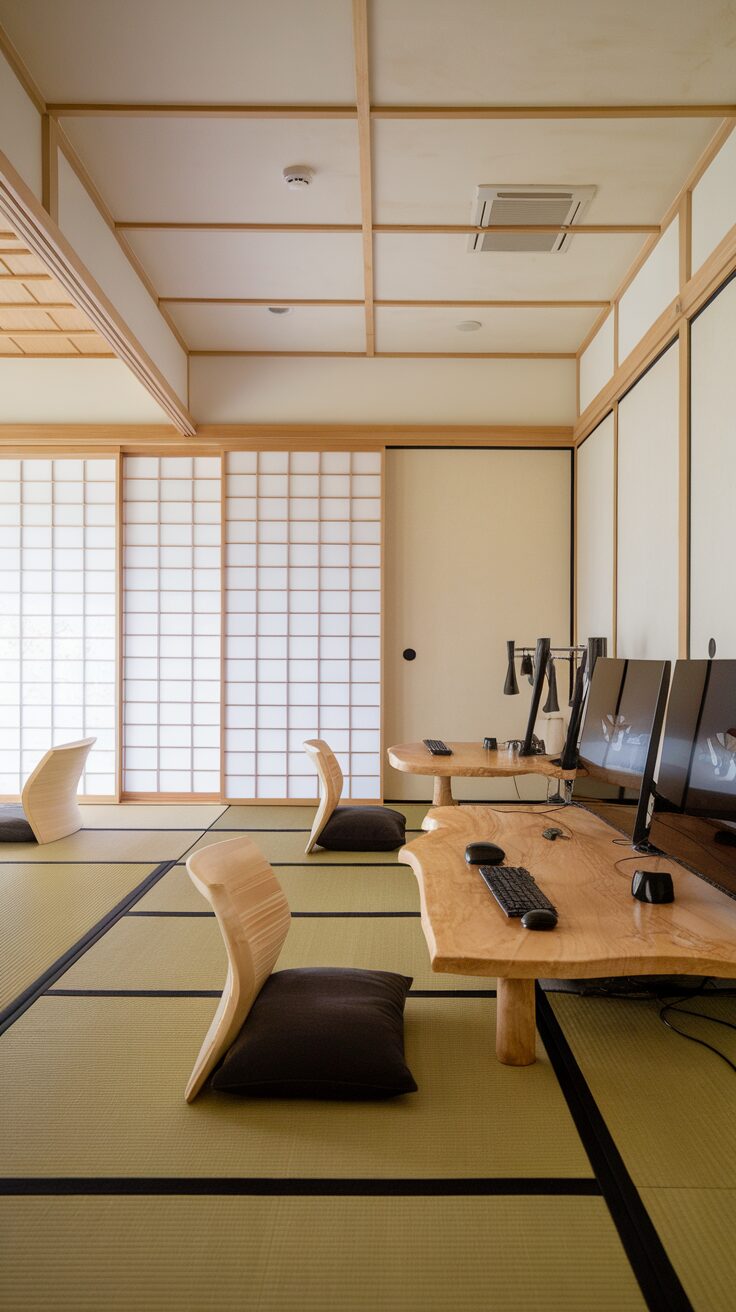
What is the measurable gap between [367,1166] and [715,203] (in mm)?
3403

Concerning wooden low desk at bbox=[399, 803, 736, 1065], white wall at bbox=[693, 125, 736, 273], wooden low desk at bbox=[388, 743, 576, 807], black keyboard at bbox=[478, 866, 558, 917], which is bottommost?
wooden low desk at bbox=[388, 743, 576, 807]

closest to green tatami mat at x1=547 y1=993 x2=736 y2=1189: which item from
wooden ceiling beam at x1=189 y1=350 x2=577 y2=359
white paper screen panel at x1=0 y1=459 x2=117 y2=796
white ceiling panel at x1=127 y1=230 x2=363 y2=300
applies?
white ceiling panel at x1=127 y1=230 x2=363 y2=300

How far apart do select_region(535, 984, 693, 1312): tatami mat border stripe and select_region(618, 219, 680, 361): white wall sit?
3084mm

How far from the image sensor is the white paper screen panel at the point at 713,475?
2.77 meters

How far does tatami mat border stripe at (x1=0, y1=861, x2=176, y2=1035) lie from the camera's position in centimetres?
233

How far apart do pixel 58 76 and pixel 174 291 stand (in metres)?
1.76

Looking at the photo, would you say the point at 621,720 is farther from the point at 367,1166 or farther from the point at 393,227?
the point at 393,227

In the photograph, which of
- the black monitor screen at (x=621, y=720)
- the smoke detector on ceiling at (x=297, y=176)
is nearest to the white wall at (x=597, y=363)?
the smoke detector on ceiling at (x=297, y=176)

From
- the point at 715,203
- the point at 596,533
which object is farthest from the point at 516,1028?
the point at 596,533

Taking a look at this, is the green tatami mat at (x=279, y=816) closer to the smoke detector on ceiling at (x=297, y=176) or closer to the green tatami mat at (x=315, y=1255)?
the green tatami mat at (x=315, y=1255)

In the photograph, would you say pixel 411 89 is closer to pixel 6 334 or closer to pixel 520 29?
pixel 520 29

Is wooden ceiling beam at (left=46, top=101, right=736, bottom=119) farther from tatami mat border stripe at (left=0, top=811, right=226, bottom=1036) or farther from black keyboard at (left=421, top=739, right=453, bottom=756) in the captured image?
tatami mat border stripe at (left=0, top=811, right=226, bottom=1036)

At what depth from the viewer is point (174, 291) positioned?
4.42 m

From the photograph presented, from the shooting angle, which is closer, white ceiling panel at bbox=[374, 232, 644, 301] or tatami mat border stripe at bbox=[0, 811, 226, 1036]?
tatami mat border stripe at bbox=[0, 811, 226, 1036]
